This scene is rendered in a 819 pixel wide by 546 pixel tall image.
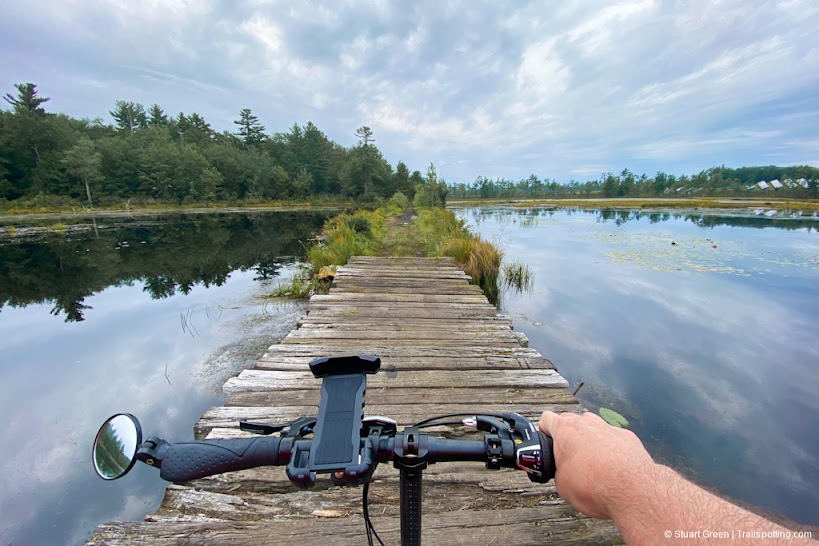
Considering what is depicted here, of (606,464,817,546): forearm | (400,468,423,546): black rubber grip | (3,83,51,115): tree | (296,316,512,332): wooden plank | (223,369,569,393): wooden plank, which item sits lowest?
(223,369,569,393): wooden plank

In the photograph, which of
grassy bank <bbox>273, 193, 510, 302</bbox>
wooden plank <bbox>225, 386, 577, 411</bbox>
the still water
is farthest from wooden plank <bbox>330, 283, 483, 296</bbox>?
wooden plank <bbox>225, 386, 577, 411</bbox>

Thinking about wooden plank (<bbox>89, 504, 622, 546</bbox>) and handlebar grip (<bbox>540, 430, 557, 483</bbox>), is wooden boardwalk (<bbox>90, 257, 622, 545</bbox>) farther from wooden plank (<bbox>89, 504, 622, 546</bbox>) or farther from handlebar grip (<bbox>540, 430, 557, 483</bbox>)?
handlebar grip (<bbox>540, 430, 557, 483</bbox>)

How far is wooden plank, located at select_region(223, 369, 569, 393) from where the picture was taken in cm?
262

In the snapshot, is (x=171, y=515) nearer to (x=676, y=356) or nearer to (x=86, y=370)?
(x=86, y=370)

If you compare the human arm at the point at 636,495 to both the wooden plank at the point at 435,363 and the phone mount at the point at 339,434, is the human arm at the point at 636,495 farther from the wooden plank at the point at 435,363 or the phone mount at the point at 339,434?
the wooden plank at the point at 435,363

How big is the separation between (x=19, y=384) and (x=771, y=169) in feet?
368

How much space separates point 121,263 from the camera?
34.8ft

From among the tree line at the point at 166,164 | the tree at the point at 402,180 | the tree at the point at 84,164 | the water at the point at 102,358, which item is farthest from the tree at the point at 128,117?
the water at the point at 102,358

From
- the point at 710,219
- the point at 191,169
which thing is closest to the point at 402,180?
the point at 191,169

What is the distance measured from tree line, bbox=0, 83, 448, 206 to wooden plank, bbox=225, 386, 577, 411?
63.5ft

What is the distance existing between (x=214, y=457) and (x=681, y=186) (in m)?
88.8

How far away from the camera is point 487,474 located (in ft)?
5.88

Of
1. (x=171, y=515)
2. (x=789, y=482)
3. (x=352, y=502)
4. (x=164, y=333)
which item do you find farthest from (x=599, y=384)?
(x=164, y=333)

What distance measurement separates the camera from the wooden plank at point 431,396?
2.43 metres
